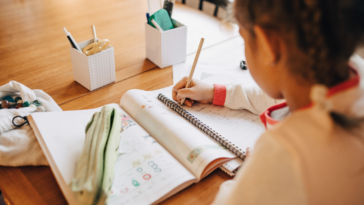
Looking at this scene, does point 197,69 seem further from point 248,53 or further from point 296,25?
point 296,25

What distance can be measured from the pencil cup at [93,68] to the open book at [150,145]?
0.50 feet

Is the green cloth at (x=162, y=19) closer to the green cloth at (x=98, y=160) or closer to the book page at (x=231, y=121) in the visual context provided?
the book page at (x=231, y=121)

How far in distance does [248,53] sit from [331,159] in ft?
0.65

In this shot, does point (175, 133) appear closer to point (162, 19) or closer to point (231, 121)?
point (231, 121)

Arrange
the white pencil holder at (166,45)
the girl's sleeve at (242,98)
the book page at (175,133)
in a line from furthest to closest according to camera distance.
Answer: the white pencil holder at (166,45) → the girl's sleeve at (242,98) → the book page at (175,133)

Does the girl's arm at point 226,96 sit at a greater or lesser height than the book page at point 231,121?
greater

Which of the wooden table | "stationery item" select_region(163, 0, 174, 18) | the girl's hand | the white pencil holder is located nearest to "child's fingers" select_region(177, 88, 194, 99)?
the girl's hand

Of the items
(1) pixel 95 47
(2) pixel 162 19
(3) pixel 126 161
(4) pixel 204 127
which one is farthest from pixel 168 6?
(3) pixel 126 161

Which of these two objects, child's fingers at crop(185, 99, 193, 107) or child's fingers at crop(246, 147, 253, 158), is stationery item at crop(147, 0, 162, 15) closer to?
child's fingers at crop(185, 99, 193, 107)

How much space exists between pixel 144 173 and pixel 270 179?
274 mm

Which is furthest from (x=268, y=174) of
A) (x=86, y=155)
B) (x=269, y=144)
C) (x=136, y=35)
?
(x=136, y=35)

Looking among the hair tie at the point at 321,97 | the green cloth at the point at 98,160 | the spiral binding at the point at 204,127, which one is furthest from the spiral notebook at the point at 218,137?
the hair tie at the point at 321,97

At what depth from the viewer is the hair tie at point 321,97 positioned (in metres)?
0.37

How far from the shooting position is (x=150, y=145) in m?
0.66
